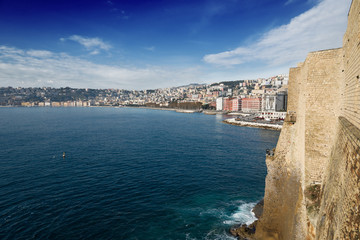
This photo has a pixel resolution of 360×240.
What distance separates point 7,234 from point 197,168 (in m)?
14.7

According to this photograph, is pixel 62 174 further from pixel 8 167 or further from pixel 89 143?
pixel 89 143

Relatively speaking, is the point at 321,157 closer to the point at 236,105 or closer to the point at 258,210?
the point at 258,210

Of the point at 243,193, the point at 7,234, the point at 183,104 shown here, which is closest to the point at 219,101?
the point at 183,104

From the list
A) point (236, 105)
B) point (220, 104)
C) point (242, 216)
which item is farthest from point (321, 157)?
point (220, 104)

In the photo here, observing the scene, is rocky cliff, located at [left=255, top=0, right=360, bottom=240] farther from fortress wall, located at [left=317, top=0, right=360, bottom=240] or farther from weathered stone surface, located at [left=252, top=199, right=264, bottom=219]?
weathered stone surface, located at [left=252, top=199, right=264, bottom=219]

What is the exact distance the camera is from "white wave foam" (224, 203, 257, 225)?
12.2 meters

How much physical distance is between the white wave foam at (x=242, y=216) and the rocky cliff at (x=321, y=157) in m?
1.20

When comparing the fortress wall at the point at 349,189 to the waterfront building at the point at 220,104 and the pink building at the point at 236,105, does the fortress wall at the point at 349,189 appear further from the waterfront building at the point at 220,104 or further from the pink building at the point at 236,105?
the waterfront building at the point at 220,104

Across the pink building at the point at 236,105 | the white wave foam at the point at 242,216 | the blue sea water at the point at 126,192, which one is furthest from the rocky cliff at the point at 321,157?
the pink building at the point at 236,105

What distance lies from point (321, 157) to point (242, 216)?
705 centimetres

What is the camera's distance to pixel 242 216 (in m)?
12.6

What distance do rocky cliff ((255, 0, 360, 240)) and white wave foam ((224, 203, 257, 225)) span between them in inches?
47.2


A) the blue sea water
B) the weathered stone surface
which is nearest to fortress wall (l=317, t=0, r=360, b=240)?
the blue sea water

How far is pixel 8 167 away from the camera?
1930 centimetres
